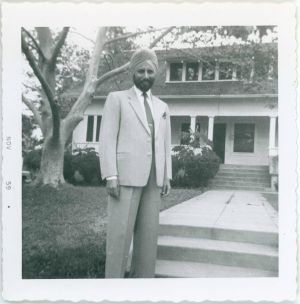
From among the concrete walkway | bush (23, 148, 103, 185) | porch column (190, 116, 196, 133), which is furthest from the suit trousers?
porch column (190, 116, 196, 133)

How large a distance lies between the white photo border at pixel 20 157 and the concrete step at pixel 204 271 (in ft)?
0.13

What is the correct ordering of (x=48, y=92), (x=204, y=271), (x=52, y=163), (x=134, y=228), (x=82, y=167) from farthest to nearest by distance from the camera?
(x=82, y=167), (x=52, y=163), (x=48, y=92), (x=204, y=271), (x=134, y=228)

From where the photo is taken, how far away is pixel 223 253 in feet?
9.99

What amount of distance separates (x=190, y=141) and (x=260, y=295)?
4.11 meters

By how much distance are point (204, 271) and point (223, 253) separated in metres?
0.22

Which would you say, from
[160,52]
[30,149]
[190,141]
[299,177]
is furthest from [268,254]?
[190,141]

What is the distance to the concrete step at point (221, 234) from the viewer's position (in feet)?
10.4

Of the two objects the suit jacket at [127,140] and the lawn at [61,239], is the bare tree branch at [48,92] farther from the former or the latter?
the suit jacket at [127,140]

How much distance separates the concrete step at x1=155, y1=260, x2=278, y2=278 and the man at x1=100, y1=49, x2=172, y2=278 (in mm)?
429

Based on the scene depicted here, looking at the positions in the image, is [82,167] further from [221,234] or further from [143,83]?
[143,83]

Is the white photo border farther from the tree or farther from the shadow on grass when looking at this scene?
the tree

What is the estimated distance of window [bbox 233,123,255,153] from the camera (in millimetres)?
7989

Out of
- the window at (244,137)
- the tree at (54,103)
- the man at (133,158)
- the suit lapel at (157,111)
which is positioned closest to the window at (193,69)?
the tree at (54,103)

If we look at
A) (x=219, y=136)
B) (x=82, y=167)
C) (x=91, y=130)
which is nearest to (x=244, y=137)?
(x=219, y=136)
